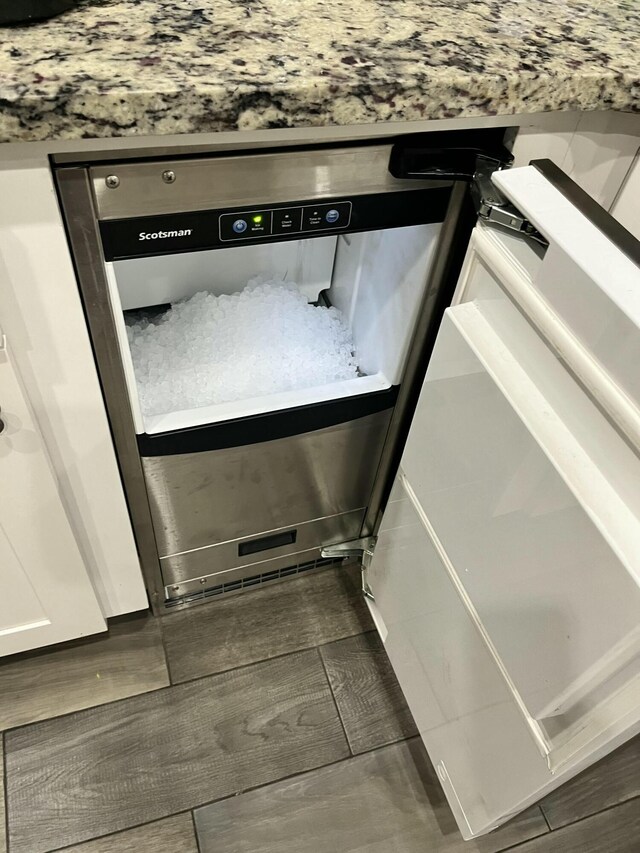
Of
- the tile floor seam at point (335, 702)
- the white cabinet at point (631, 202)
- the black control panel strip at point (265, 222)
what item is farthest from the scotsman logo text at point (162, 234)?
the tile floor seam at point (335, 702)

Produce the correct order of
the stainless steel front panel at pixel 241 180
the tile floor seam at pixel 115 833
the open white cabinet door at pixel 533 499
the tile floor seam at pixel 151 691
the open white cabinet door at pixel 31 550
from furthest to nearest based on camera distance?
the tile floor seam at pixel 151 691
the tile floor seam at pixel 115 833
the open white cabinet door at pixel 31 550
the stainless steel front panel at pixel 241 180
the open white cabinet door at pixel 533 499

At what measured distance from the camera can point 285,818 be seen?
1139mm

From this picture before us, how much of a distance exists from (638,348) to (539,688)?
0.38m

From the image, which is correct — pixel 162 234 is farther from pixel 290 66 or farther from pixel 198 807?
pixel 198 807

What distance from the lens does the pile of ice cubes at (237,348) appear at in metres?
1.06

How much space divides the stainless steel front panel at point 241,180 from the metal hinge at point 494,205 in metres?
0.09

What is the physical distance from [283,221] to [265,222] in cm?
2

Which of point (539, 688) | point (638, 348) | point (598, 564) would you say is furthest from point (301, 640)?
point (638, 348)

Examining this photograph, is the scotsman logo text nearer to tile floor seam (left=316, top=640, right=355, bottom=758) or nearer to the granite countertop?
the granite countertop

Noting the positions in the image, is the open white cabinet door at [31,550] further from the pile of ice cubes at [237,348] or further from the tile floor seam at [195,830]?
the tile floor seam at [195,830]

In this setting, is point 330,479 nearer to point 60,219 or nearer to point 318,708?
point 318,708

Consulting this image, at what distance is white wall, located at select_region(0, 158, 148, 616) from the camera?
2.15ft

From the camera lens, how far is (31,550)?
0.98 m

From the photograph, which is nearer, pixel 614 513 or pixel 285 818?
pixel 614 513
